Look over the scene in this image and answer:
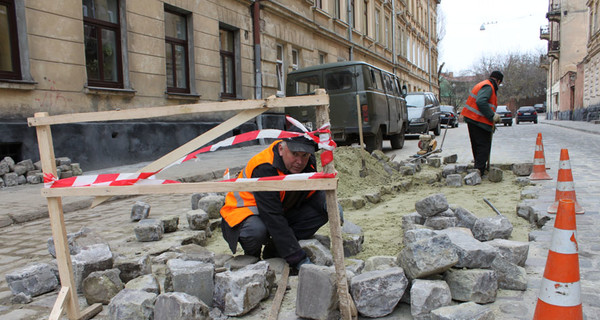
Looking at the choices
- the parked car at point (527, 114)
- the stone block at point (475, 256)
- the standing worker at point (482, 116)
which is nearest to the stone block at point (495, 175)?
the standing worker at point (482, 116)

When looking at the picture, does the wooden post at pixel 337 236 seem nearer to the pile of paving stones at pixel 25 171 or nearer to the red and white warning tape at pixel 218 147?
the red and white warning tape at pixel 218 147

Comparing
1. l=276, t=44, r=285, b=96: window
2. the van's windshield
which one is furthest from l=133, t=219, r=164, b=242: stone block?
the van's windshield

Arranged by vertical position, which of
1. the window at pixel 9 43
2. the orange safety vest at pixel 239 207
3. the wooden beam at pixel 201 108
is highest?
the window at pixel 9 43

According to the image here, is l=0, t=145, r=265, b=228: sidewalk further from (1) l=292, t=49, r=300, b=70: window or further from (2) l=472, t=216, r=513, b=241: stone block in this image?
(1) l=292, t=49, r=300, b=70: window

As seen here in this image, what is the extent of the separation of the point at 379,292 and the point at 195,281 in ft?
3.44

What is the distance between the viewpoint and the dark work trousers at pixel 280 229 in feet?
9.81

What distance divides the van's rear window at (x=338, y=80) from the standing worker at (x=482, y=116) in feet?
11.4

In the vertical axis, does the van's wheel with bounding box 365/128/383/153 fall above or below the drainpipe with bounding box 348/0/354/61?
below

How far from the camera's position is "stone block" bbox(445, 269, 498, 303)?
2.42 metres

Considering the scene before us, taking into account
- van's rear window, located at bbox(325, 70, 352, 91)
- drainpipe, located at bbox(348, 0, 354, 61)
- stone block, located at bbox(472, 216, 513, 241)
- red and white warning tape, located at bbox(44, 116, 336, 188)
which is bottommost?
stone block, located at bbox(472, 216, 513, 241)

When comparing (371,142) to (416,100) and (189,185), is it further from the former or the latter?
(189,185)

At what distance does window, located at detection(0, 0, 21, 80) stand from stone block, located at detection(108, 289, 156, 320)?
6.69 metres

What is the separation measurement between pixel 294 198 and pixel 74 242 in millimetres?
1779

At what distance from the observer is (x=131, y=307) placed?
2348mm
